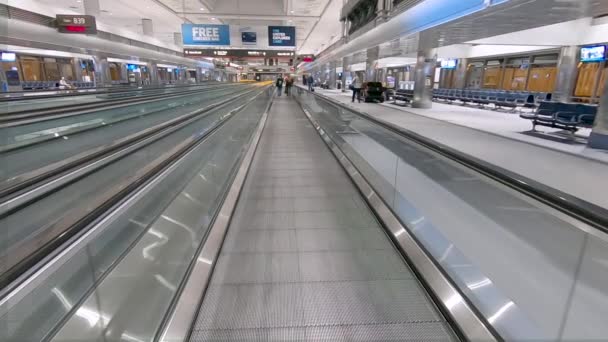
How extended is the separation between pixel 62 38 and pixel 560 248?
18.3 m

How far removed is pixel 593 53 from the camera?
49.0 feet

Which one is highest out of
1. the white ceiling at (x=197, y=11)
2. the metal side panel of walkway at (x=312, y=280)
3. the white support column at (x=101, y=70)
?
the white ceiling at (x=197, y=11)

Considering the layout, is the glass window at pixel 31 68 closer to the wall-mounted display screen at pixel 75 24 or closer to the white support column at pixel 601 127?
the wall-mounted display screen at pixel 75 24

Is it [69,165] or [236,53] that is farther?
[236,53]

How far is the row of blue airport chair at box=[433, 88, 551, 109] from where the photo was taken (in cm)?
1567

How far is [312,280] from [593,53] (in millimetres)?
18839

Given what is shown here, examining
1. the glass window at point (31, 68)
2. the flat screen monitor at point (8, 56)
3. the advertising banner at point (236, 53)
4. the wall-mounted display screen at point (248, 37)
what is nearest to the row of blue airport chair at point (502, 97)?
the advertising banner at point (236, 53)

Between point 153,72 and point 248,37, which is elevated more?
point 248,37

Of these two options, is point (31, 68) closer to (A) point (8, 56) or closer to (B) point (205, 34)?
(A) point (8, 56)

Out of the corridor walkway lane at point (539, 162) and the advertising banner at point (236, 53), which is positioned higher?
the advertising banner at point (236, 53)

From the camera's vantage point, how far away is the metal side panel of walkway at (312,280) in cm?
231

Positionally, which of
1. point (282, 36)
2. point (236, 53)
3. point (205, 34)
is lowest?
point (236, 53)

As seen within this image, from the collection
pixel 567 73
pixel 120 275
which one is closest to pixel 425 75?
pixel 567 73

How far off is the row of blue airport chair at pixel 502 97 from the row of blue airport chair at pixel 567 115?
16.5ft
